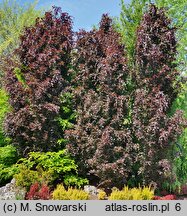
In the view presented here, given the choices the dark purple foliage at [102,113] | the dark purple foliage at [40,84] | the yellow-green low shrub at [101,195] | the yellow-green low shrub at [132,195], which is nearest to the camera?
the yellow-green low shrub at [132,195]

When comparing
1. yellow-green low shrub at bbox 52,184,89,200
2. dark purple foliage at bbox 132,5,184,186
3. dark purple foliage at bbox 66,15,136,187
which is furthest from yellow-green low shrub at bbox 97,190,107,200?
dark purple foliage at bbox 132,5,184,186

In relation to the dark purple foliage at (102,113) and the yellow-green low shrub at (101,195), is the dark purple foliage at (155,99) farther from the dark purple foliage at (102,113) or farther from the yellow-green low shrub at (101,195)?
the yellow-green low shrub at (101,195)

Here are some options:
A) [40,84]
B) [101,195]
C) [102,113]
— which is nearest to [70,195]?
[101,195]

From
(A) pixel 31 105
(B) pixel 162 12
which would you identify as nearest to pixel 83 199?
(A) pixel 31 105

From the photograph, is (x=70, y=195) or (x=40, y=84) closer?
(x=70, y=195)

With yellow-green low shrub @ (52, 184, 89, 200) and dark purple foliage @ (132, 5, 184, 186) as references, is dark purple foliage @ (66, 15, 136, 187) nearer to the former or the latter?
dark purple foliage @ (132, 5, 184, 186)

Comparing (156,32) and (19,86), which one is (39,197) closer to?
(19,86)

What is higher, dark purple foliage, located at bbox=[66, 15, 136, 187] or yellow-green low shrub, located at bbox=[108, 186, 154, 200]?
dark purple foliage, located at bbox=[66, 15, 136, 187]

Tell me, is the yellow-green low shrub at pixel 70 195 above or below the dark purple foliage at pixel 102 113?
below

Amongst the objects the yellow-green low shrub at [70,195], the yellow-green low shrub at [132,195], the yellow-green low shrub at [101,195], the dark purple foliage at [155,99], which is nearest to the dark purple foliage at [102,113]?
the dark purple foliage at [155,99]

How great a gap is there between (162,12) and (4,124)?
548cm

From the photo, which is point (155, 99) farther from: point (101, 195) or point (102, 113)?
point (101, 195)

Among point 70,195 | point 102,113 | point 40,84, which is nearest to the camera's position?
point 70,195

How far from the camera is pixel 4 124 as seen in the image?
444 inches
